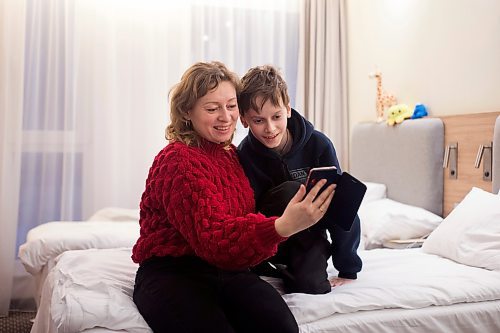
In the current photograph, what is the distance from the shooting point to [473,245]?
224 cm

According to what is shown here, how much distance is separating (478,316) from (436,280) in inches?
7.5

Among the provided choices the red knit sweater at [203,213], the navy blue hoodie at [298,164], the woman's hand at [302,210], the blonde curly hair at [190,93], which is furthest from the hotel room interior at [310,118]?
the blonde curly hair at [190,93]

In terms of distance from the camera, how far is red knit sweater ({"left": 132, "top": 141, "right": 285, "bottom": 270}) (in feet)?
4.92

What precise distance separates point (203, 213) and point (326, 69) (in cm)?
303

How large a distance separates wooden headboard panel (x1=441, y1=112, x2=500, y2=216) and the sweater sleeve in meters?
1.50

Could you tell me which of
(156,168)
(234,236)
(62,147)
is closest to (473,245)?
(234,236)

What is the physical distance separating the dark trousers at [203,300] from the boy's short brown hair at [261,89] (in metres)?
0.56

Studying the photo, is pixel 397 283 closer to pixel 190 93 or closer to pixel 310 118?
pixel 190 93

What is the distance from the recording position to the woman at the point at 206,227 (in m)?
1.49

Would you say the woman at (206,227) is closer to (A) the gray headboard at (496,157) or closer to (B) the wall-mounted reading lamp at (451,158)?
(A) the gray headboard at (496,157)

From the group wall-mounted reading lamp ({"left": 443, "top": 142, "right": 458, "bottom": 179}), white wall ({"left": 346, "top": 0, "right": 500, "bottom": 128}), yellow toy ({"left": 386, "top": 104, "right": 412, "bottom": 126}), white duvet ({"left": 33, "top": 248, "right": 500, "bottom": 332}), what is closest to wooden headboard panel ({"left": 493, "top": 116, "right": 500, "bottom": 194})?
white wall ({"left": 346, "top": 0, "right": 500, "bottom": 128})

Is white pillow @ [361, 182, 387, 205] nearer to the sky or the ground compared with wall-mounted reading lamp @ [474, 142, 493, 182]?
nearer to the ground

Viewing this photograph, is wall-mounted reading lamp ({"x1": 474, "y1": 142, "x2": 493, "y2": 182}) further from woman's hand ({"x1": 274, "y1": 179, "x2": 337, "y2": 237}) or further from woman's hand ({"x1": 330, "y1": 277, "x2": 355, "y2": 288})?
woman's hand ({"x1": 274, "y1": 179, "x2": 337, "y2": 237})

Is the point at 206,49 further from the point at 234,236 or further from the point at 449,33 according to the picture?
the point at 234,236
